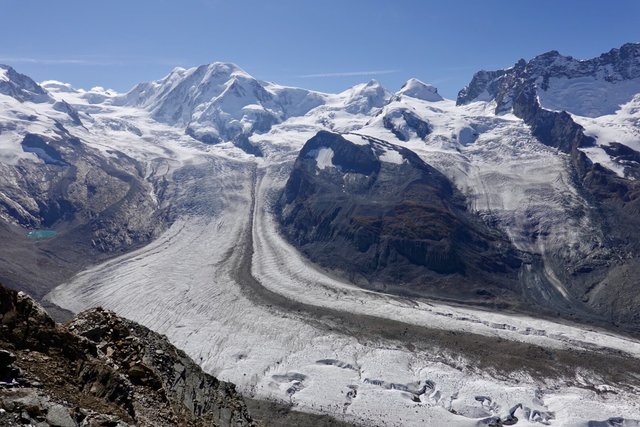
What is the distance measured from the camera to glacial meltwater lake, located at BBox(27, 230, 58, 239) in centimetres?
11504

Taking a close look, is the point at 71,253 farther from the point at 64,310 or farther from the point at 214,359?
the point at 214,359

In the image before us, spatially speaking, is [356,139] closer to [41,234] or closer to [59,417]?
[41,234]

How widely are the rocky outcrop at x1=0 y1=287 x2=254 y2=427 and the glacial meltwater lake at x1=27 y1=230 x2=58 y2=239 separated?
351 feet

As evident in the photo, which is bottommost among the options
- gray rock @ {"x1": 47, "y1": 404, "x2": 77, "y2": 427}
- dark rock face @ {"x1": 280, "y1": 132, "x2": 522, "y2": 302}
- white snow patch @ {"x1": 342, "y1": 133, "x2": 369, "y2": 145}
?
gray rock @ {"x1": 47, "y1": 404, "x2": 77, "y2": 427}

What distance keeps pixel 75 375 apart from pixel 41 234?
117 m

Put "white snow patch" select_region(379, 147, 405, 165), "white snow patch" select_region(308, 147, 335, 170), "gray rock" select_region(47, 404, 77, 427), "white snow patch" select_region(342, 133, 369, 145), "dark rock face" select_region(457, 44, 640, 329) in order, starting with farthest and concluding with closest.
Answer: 1. "white snow patch" select_region(342, 133, 369, 145)
2. "white snow patch" select_region(308, 147, 335, 170)
3. "white snow patch" select_region(379, 147, 405, 165)
4. "dark rock face" select_region(457, 44, 640, 329)
5. "gray rock" select_region(47, 404, 77, 427)

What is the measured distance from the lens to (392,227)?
4286 inches

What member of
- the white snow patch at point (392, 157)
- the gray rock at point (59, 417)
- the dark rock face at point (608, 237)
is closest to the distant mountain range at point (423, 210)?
the dark rock face at point (608, 237)

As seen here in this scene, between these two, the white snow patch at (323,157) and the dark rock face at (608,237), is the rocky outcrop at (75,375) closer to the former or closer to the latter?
the dark rock face at (608,237)

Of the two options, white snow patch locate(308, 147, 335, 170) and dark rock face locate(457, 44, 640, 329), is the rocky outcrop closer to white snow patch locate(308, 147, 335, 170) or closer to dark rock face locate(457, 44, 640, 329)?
dark rock face locate(457, 44, 640, 329)

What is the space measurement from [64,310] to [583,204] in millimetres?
109548

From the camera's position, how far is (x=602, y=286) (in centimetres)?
9044

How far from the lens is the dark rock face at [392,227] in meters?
95.9

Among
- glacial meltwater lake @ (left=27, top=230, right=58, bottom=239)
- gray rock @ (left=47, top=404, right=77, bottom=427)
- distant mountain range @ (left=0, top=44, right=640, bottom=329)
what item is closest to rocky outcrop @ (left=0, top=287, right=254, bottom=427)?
gray rock @ (left=47, top=404, right=77, bottom=427)
